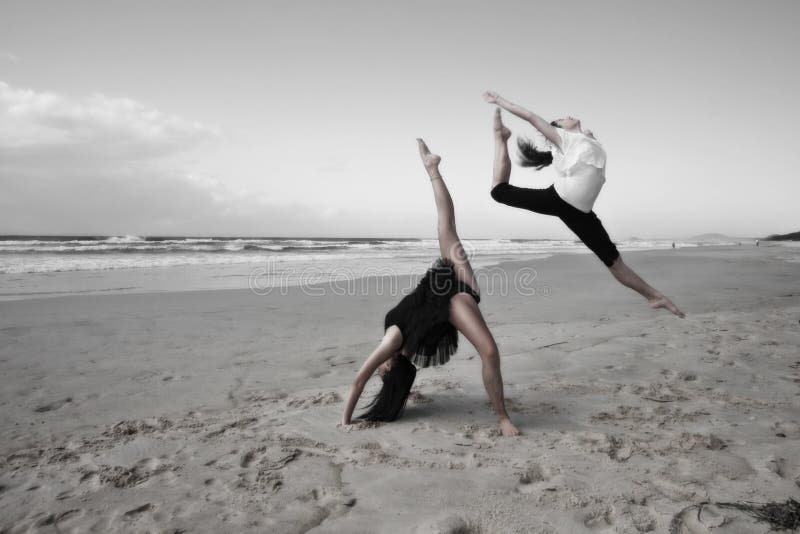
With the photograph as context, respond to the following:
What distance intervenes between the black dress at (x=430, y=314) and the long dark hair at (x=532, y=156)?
159cm

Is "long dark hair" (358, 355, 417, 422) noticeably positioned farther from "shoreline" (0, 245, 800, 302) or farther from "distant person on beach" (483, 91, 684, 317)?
"shoreline" (0, 245, 800, 302)

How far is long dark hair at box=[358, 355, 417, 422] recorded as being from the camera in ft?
11.8

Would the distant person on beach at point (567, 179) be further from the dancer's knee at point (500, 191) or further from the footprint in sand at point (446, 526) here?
the footprint in sand at point (446, 526)

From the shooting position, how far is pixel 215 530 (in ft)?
7.41

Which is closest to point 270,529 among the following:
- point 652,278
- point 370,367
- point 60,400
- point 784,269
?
point 370,367

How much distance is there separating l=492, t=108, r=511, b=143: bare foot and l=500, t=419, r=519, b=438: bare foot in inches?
99.8

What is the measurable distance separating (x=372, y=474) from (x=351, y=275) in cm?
1268

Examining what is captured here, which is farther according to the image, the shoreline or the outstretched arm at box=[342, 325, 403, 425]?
the shoreline

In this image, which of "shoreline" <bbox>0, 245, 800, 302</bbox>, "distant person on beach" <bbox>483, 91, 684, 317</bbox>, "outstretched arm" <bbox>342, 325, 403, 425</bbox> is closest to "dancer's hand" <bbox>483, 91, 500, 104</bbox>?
"distant person on beach" <bbox>483, 91, 684, 317</bbox>

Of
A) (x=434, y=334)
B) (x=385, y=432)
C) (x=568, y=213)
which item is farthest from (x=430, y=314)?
(x=568, y=213)

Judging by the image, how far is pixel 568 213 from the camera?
4.16 meters

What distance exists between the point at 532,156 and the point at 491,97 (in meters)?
0.71

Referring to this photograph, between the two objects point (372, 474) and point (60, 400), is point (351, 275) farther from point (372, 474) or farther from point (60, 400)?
point (372, 474)

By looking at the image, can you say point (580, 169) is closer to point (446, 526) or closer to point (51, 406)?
point (446, 526)
